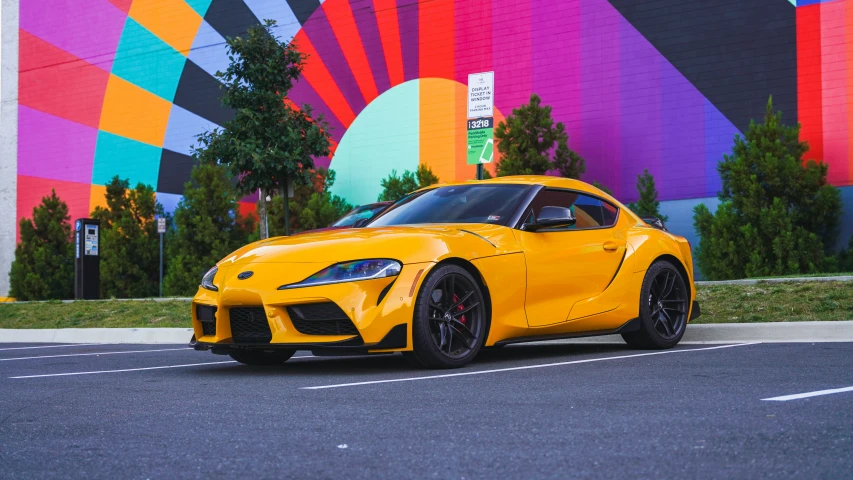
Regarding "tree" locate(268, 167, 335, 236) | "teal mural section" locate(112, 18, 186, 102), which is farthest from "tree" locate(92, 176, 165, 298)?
"tree" locate(268, 167, 335, 236)

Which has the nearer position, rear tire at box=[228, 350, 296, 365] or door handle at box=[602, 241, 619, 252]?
rear tire at box=[228, 350, 296, 365]


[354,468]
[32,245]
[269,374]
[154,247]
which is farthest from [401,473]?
[32,245]

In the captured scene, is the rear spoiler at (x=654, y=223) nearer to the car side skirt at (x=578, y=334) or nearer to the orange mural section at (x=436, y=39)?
the car side skirt at (x=578, y=334)

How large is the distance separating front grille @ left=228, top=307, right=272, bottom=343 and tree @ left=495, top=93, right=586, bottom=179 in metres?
12.9

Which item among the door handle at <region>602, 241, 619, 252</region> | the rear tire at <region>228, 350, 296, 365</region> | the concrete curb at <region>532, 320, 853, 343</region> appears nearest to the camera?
the rear tire at <region>228, 350, 296, 365</region>

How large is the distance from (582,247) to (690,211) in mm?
11941

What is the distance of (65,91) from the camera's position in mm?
29016

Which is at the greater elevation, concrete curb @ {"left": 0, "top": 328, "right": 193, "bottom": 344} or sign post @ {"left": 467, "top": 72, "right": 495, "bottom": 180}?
sign post @ {"left": 467, "top": 72, "right": 495, "bottom": 180}

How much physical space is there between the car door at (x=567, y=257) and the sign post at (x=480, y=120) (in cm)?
366

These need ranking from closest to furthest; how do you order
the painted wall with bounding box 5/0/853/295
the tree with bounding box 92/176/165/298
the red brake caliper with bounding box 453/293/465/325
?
the red brake caliper with bounding box 453/293/465/325
the painted wall with bounding box 5/0/853/295
the tree with bounding box 92/176/165/298

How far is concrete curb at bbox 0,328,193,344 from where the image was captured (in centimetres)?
1244

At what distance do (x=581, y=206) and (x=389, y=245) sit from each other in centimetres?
220

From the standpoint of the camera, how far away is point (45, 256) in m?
27.4

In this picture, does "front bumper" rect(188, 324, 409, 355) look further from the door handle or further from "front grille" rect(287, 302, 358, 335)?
the door handle
